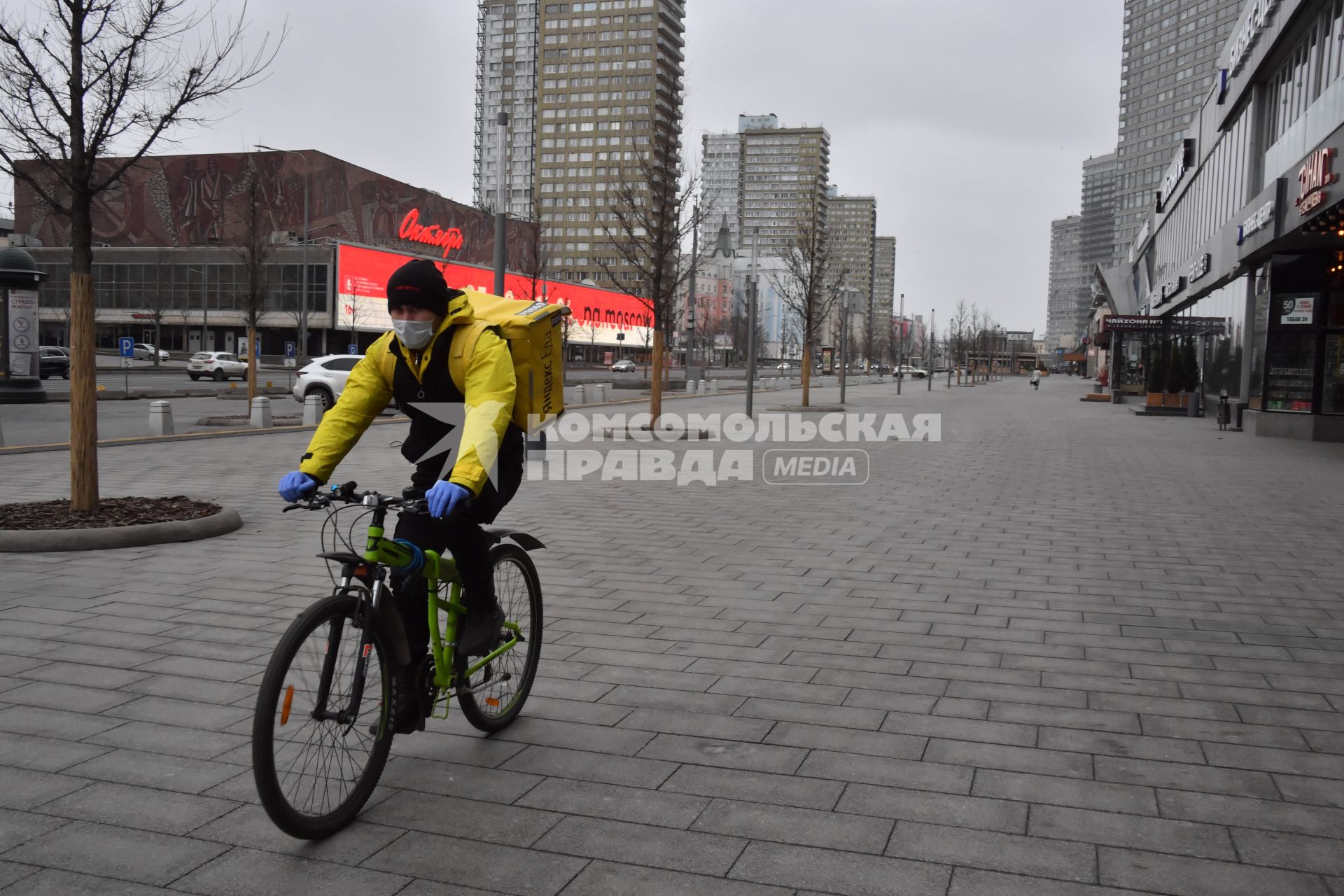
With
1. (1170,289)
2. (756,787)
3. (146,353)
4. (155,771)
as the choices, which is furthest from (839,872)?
(146,353)

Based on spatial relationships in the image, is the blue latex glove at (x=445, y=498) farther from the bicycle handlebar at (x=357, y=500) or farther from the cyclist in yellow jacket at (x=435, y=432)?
the bicycle handlebar at (x=357, y=500)

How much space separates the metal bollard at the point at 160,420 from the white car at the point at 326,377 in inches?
295

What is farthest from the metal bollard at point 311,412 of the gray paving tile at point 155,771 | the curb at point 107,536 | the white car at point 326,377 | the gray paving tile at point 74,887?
the gray paving tile at point 74,887

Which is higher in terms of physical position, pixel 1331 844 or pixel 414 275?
pixel 414 275

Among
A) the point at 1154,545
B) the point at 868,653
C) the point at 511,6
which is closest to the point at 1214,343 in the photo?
the point at 1154,545

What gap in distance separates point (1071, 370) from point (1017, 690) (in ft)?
609

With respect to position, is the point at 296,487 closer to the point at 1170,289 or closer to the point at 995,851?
the point at 995,851

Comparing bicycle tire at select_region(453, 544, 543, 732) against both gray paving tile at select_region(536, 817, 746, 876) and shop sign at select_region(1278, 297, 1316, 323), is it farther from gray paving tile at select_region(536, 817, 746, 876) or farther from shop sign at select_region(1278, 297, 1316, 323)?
shop sign at select_region(1278, 297, 1316, 323)

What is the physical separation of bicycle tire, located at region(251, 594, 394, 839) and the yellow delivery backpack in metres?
0.95

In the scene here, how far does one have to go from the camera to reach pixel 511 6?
161 m

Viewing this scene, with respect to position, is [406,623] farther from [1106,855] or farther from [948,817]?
[1106,855]

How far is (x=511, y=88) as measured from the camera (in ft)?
542

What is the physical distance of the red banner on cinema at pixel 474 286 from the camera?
220 feet

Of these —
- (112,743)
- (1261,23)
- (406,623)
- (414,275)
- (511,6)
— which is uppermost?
(511,6)
